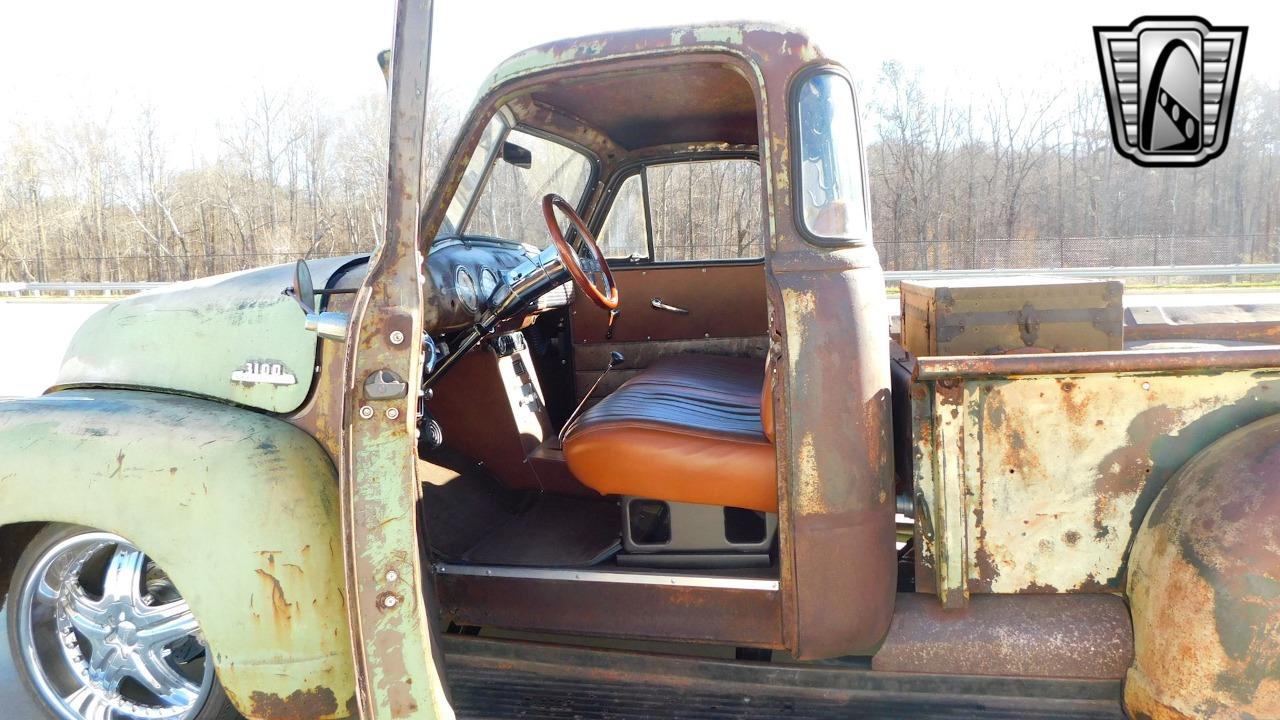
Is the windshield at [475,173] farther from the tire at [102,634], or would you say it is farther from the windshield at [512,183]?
the tire at [102,634]

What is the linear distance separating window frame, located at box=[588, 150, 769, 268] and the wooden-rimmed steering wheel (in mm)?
169

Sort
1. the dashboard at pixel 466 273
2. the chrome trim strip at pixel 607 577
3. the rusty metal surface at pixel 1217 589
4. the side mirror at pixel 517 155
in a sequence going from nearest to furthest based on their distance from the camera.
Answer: the rusty metal surface at pixel 1217 589 → the chrome trim strip at pixel 607 577 → the dashboard at pixel 466 273 → the side mirror at pixel 517 155

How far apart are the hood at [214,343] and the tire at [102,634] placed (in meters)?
0.48

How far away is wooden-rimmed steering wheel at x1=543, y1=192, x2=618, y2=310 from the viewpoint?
8.86ft

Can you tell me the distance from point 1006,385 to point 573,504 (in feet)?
5.46

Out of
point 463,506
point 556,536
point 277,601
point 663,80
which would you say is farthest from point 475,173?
point 277,601

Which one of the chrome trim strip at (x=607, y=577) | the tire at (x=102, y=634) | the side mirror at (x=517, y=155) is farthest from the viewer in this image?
the side mirror at (x=517, y=155)

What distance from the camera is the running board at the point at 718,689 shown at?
2141mm

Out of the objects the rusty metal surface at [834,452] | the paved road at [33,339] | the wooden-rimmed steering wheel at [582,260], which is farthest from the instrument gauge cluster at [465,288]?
the paved road at [33,339]

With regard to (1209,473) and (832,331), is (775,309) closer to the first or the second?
(832,331)

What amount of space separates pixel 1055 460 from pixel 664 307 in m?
2.04

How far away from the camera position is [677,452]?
2305 mm

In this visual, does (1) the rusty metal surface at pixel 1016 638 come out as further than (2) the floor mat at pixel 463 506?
No

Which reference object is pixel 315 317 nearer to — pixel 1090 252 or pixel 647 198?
pixel 647 198
